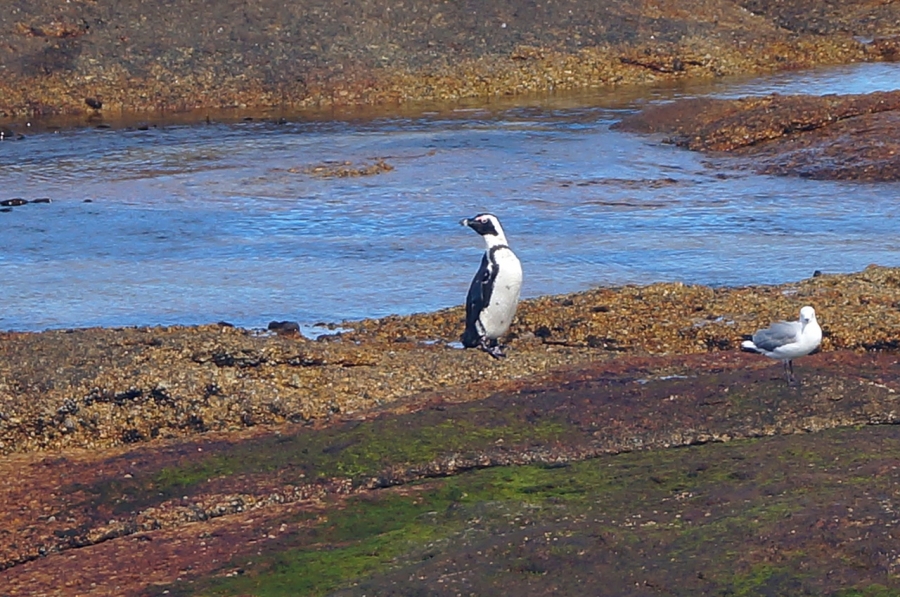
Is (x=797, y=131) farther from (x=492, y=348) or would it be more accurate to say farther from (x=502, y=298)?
(x=492, y=348)

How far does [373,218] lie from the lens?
55.0ft

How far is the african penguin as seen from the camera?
1005 centimetres

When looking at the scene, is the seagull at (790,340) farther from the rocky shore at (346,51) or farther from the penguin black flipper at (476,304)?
the rocky shore at (346,51)

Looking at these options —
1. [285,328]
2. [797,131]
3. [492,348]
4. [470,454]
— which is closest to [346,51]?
[797,131]

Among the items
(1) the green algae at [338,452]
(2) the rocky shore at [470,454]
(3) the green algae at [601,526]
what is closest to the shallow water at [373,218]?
(2) the rocky shore at [470,454]

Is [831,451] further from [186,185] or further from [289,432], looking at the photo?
[186,185]

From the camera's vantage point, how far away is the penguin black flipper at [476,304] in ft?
32.9

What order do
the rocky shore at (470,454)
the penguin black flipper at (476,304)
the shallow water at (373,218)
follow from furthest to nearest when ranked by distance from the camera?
the shallow water at (373,218) < the penguin black flipper at (476,304) < the rocky shore at (470,454)

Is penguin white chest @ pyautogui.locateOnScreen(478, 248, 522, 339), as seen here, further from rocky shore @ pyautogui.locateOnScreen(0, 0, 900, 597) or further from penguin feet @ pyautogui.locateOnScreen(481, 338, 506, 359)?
rocky shore @ pyautogui.locateOnScreen(0, 0, 900, 597)

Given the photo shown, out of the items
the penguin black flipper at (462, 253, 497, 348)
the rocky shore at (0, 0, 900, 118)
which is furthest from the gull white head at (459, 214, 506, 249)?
the rocky shore at (0, 0, 900, 118)

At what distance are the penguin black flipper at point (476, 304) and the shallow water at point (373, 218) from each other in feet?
6.25

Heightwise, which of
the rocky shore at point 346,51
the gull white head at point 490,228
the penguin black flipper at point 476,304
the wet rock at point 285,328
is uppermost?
the rocky shore at point 346,51

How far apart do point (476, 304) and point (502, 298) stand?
22 cm

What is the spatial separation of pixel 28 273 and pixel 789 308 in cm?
789
